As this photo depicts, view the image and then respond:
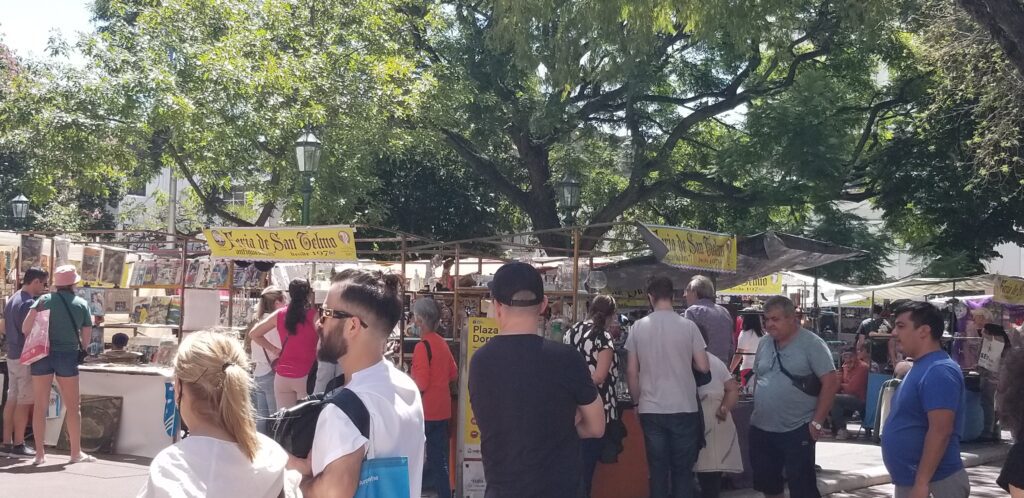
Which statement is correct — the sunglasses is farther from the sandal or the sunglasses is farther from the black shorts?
the sandal

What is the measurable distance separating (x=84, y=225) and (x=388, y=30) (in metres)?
23.3

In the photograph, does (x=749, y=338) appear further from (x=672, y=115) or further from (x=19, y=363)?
(x=672, y=115)

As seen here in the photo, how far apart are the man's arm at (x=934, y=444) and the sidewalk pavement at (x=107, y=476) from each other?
455 cm

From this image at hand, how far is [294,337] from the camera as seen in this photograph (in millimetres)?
8727

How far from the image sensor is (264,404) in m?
9.30

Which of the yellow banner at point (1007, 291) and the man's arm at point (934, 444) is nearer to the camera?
the man's arm at point (934, 444)

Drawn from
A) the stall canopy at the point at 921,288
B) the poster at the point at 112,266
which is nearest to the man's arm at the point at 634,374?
the poster at the point at 112,266

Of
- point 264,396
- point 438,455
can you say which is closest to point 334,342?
point 438,455

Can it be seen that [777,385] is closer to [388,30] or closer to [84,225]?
[388,30]

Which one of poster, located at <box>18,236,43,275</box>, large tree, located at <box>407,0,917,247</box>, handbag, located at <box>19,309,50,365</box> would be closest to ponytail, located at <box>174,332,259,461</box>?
handbag, located at <box>19,309,50,365</box>

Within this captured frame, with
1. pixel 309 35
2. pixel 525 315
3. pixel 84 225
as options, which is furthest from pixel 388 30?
pixel 84 225

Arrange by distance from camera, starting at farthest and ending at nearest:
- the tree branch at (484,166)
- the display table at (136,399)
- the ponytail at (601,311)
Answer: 1. the tree branch at (484,166)
2. the display table at (136,399)
3. the ponytail at (601,311)

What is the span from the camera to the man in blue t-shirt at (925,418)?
15.8 feet

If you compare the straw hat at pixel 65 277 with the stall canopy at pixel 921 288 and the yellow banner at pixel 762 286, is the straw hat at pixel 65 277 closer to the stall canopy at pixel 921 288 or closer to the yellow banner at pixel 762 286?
the stall canopy at pixel 921 288
